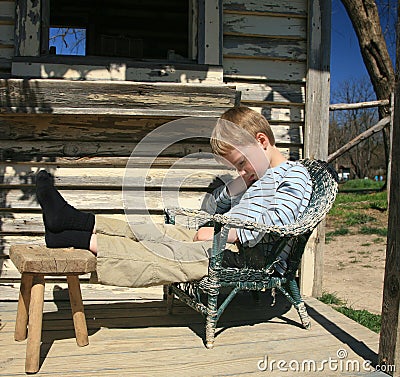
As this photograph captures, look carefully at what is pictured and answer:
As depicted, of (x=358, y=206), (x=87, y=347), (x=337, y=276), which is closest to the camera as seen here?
(x=87, y=347)

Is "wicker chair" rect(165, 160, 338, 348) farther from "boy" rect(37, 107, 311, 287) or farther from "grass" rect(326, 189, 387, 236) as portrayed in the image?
"grass" rect(326, 189, 387, 236)

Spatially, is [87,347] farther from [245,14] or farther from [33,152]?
[245,14]

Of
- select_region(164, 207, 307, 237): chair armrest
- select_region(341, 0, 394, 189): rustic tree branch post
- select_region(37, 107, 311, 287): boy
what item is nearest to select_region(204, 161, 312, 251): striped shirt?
select_region(37, 107, 311, 287): boy

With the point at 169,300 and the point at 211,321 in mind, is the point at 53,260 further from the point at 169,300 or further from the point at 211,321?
the point at 169,300

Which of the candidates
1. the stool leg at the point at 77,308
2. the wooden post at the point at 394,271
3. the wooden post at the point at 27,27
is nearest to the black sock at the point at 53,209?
the stool leg at the point at 77,308

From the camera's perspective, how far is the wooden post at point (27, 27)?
3.37 metres

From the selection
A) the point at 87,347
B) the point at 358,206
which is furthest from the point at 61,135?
the point at 358,206

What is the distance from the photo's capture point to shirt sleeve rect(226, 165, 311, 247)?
2684mm

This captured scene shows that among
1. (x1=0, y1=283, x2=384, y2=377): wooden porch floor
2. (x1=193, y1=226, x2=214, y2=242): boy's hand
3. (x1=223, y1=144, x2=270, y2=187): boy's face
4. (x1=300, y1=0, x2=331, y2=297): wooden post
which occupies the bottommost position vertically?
(x1=0, y1=283, x2=384, y2=377): wooden porch floor

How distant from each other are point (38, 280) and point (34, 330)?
0.22 m

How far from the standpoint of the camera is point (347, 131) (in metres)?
27.6

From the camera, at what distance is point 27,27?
3381 millimetres

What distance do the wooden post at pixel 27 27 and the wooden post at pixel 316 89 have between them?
1.92m

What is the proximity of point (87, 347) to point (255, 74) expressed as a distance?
222 cm
